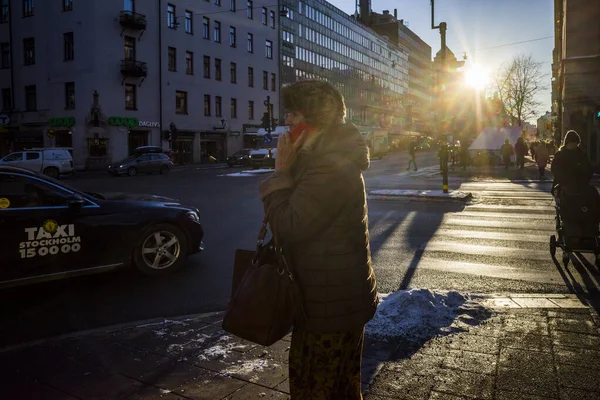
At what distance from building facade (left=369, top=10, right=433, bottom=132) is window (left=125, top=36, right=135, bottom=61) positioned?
64.9 meters

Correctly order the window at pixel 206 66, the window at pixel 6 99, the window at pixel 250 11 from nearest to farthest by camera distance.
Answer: the window at pixel 6 99 → the window at pixel 206 66 → the window at pixel 250 11

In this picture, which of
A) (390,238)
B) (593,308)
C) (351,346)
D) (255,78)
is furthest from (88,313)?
(255,78)

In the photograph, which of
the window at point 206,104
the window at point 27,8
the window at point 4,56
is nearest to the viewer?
the window at point 27,8

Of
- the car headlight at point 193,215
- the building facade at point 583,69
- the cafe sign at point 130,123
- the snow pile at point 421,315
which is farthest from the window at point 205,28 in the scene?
the snow pile at point 421,315

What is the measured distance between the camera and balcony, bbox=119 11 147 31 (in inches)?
1602

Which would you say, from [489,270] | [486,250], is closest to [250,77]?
[486,250]

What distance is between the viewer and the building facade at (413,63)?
10938 cm

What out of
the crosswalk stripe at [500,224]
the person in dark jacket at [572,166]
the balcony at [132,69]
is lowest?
the crosswalk stripe at [500,224]

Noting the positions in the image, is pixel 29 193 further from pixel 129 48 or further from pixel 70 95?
pixel 129 48

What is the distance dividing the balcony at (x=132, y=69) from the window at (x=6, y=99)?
35.0 ft

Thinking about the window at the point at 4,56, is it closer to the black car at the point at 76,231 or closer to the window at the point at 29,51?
Answer: the window at the point at 29,51

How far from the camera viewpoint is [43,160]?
30.6 meters

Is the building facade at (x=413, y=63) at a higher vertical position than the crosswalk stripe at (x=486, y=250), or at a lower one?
higher

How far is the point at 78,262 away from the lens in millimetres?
6102
